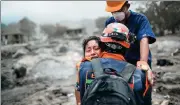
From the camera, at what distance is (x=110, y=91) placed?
2352 millimetres

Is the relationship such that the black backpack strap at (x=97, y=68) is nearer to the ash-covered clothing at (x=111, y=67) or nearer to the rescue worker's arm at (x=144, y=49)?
the ash-covered clothing at (x=111, y=67)

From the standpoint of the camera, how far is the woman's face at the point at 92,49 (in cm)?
290

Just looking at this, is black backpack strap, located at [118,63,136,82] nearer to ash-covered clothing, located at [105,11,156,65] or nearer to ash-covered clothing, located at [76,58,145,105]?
ash-covered clothing, located at [76,58,145,105]

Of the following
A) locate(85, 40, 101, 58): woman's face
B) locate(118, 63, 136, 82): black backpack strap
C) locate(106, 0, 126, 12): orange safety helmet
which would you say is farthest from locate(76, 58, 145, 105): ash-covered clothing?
locate(106, 0, 126, 12): orange safety helmet

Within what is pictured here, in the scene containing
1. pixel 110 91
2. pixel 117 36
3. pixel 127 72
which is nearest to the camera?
pixel 110 91

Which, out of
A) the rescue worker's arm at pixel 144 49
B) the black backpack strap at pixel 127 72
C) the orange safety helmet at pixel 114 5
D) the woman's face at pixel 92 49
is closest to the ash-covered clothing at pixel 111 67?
the black backpack strap at pixel 127 72

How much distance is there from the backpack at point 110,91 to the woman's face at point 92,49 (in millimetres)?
472

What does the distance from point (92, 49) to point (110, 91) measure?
2.18 feet

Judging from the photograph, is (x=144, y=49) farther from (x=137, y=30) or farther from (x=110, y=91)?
(x=110, y=91)

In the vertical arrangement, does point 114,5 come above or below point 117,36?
above

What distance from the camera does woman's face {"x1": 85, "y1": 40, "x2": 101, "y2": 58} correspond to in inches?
114

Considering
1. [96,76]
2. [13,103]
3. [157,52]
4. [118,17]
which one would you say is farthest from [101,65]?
[157,52]

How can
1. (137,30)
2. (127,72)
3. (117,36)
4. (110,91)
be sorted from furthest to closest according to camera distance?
(137,30), (117,36), (127,72), (110,91)

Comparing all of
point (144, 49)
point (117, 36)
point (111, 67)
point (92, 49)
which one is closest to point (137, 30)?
point (144, 49)
